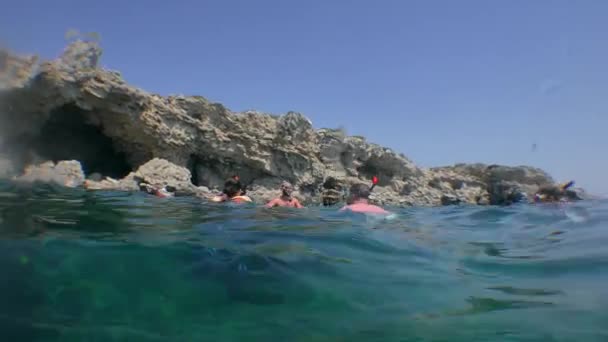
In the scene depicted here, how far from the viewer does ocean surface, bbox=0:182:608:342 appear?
2.04m

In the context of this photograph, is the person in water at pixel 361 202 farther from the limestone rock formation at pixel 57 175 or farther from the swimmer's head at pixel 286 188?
the limestone rock formation at pixel 57 175

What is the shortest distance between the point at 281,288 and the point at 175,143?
17560 millimetres

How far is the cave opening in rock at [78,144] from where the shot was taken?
691 inches

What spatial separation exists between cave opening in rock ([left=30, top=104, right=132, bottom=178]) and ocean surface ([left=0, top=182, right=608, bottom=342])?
1645 cm

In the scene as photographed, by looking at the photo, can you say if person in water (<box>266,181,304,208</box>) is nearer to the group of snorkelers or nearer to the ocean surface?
the group of snorkelers

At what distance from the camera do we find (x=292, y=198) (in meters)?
8.74

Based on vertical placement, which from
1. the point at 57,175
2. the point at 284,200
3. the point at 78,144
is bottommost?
the point at 284,200

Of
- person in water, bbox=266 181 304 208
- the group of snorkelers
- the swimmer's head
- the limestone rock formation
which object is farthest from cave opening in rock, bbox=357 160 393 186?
the swimmer's head

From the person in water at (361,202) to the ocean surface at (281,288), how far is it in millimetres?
Answer: 2661

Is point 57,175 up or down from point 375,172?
down

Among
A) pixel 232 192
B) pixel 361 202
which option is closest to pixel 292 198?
pixel 232 192

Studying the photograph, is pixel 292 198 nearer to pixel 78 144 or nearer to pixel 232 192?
pixel 232 192

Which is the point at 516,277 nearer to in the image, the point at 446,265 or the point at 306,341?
the point at 446,265

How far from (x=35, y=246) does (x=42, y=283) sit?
0.65 metres
